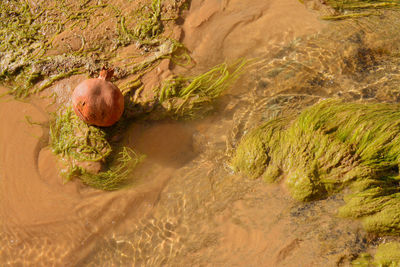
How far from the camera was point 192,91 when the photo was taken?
153 inches

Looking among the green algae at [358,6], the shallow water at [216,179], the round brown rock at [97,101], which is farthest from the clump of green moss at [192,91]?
the green algae at [358,6]

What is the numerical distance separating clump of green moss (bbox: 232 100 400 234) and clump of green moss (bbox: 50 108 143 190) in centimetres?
117

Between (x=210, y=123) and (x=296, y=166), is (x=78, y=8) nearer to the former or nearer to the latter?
(x=210, y=123)

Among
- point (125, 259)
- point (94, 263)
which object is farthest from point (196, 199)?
point (94, 263)

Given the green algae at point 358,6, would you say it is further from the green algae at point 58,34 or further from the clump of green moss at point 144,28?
the green algae at point 58,34

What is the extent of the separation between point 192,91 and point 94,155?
49.6 inches

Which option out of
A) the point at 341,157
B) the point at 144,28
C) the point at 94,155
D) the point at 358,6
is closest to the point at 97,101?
the point at 94,155

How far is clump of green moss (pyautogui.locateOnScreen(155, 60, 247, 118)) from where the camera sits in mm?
3869

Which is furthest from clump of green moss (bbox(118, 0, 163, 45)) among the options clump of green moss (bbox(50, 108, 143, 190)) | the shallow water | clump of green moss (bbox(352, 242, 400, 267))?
clump of green moss (bbox(352, 242, 400, 267))

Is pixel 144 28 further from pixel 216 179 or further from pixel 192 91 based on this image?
pixel 216 179

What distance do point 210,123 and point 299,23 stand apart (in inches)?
66.3

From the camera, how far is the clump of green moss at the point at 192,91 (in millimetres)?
3869

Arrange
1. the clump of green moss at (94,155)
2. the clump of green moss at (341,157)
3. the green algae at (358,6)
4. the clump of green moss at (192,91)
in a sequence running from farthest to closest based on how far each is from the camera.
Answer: the green algae at (358,6) → the clump of green moss at (192,91) → the clump of green moss at (94,155) → the clump of green moss at (341,157)

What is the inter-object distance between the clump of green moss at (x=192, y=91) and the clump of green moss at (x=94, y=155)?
672 mm
